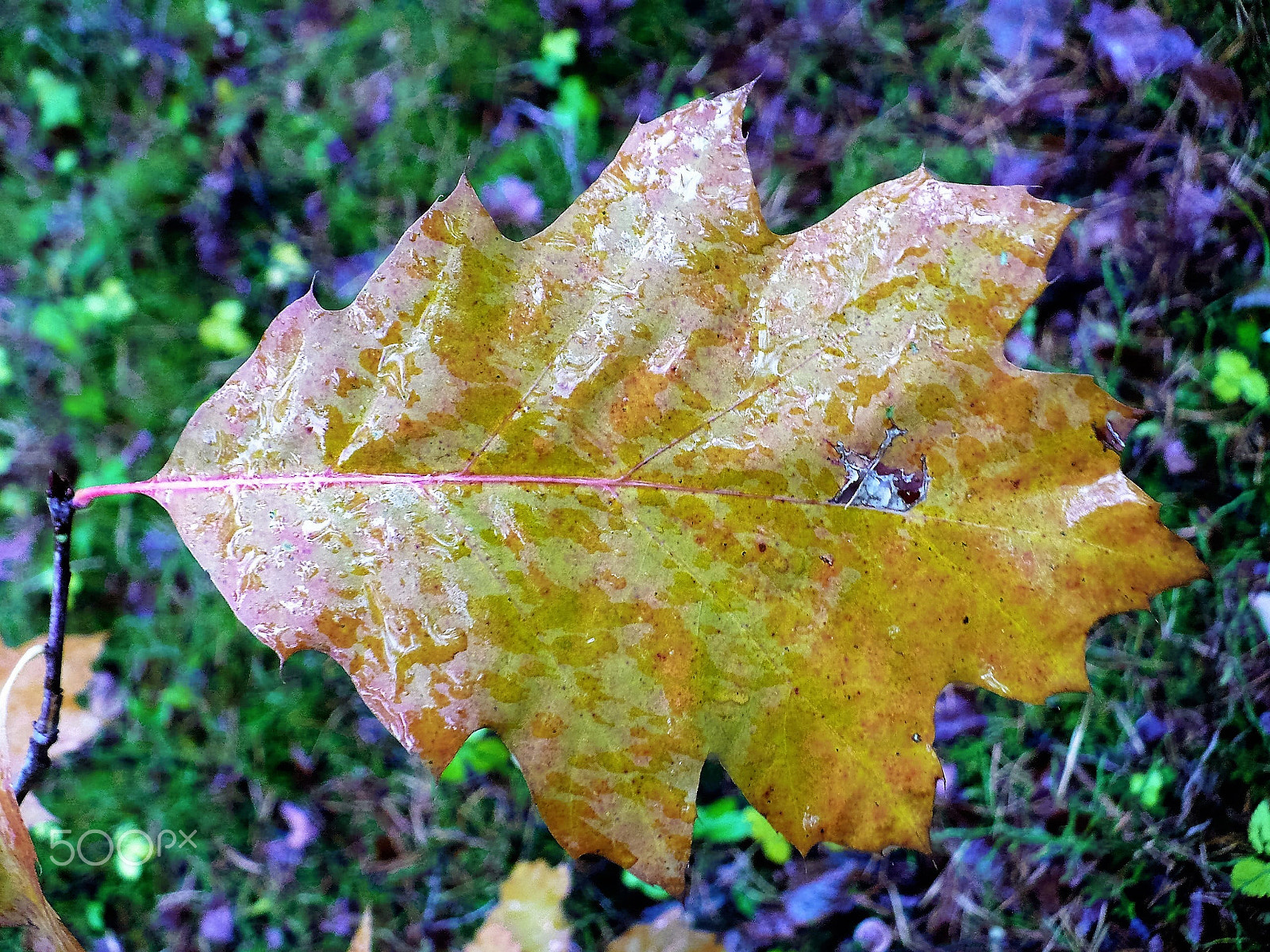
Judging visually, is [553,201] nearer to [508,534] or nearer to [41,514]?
[508,534]

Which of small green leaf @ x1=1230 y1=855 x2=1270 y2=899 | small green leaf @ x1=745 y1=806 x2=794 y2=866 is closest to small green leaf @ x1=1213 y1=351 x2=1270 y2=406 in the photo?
small green leaf @ x1=1230 y1=855 x2=1270 y2=899

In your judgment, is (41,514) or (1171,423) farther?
(41,514)

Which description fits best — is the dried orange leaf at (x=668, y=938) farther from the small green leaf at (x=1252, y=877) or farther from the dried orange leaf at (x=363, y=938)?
the small green leaf at (x=1252, y=877)

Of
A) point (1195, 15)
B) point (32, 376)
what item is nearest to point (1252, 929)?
point (1195, 15)

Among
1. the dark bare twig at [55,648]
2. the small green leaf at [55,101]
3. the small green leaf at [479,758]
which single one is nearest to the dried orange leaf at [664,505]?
the dark bare twig at [55,648]

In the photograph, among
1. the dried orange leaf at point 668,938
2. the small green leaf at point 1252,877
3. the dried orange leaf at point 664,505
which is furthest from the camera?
the dried orange leaf at point 668,938

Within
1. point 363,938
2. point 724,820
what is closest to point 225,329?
point 363,938
